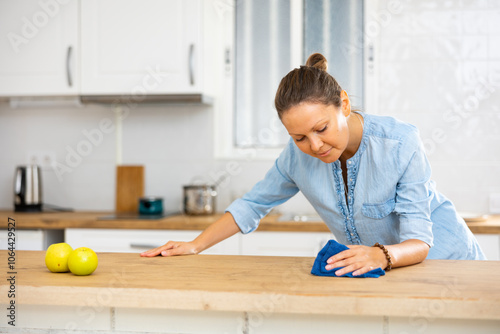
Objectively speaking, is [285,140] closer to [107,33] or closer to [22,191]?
[107,33]

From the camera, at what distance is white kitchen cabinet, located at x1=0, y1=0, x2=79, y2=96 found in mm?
3207

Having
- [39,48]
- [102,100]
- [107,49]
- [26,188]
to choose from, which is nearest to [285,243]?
[102,100]

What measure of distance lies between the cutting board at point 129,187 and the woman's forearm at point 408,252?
2287 mm

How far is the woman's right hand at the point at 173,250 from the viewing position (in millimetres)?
1682

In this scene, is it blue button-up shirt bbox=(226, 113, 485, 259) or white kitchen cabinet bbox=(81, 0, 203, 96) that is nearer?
blue button-up shirt bbox=(226, 113, 485, 259)

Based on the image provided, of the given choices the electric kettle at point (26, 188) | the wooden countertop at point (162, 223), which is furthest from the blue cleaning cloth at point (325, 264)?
the electric kettle at point (26, 188)

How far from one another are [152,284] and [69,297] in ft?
0.59

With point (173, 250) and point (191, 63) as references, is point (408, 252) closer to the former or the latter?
point (173, 250)

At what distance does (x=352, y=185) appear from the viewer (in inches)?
66.5

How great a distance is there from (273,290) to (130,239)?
1.86 m

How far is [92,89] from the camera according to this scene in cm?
319

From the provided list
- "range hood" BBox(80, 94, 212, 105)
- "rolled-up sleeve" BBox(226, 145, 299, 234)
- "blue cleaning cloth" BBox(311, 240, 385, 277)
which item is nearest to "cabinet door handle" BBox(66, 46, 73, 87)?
"range hood" BBox(80, 94, 212, 105)

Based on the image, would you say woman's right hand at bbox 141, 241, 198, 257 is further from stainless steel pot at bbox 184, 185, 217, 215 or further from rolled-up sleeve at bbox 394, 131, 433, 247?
stainless steel pot at bbox 184, 185, 217, 215

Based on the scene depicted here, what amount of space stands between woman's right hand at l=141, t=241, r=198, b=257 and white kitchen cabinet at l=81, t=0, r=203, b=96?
1526 millimetres
